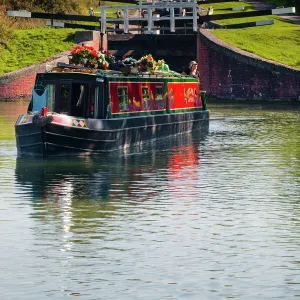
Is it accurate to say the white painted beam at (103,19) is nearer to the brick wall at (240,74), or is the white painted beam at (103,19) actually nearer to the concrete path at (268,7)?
the brick wall at (240,74)

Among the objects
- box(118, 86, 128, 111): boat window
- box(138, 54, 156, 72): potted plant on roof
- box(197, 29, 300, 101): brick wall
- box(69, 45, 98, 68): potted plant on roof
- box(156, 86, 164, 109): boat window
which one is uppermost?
box(69, 45, 98, 68): potted plant on roof

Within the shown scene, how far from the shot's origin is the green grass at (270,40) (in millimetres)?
49469

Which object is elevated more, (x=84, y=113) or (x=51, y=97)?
(x=51, y=97)

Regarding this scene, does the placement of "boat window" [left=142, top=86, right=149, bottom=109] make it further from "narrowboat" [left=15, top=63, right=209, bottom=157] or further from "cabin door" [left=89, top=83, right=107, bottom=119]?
"cabin door" [left=89, top=83, right=107, bottom=119]

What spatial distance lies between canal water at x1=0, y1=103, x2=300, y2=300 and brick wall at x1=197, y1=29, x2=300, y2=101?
69.4ft

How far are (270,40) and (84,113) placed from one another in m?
30.0

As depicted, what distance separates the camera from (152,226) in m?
14.6

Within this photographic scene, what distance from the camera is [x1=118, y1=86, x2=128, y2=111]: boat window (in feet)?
82.8

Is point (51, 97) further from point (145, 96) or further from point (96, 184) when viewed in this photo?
point (96, 184)

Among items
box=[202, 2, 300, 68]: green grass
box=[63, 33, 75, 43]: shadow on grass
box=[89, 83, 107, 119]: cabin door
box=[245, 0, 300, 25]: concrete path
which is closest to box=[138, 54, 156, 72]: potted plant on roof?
box=[89, 83, 107, 119]: cabin door

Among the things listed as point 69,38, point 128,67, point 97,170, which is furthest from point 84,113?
point 69,38

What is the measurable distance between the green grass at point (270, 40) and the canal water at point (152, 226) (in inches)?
962

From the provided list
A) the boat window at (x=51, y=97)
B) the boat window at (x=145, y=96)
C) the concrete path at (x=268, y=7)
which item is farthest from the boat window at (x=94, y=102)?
the concrete path at (x=268, y=7)

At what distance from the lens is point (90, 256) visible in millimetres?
12586
